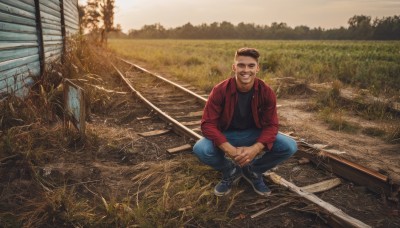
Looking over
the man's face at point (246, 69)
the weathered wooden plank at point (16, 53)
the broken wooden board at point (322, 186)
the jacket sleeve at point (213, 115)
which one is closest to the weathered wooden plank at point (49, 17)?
the weathered wooden plank at point (16, 53)

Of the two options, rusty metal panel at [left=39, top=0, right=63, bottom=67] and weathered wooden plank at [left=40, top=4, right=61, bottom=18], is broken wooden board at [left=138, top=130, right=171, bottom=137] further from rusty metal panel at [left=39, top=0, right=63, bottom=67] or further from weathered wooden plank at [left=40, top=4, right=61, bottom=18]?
weathered wooden plank at [left=40, top=4, right=61, bottom=18]

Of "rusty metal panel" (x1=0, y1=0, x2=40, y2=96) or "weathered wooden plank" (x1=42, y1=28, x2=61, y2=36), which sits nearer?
"rusty metal panel" (x1=0, y1=0, x2=40, y2=96)

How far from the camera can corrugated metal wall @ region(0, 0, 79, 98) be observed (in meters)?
4.70

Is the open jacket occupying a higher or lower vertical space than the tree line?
lower

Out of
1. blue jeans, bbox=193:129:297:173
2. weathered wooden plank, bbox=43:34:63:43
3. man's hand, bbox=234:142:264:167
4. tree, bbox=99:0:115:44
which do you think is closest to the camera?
man's hand, bbox=234:142:264:167

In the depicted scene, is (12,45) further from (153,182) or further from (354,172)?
(354,172)

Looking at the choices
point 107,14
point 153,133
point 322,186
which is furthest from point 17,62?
point 107,14

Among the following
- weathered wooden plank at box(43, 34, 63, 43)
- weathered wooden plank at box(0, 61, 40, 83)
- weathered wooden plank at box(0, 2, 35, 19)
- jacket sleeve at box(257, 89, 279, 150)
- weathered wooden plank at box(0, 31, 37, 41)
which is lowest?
jacket sleeve at box(257, 89, 279, 150)

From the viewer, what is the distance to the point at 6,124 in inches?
163

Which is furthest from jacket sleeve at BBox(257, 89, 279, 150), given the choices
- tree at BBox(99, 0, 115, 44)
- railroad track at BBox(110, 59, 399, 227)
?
tree at BBox(99, 0, 115, 44)

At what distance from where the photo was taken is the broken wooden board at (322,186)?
3283 mm

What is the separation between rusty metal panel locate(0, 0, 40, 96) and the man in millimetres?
3241

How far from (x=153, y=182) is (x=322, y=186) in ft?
6.56

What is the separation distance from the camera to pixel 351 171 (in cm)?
348
